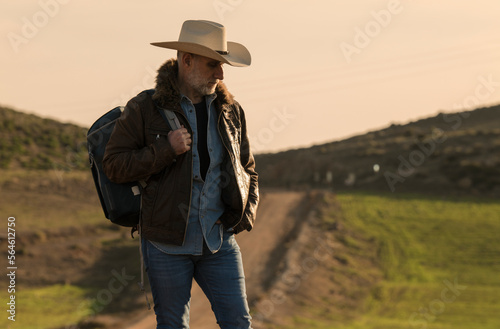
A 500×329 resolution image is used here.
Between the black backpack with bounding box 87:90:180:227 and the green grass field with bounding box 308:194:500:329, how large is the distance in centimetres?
1924

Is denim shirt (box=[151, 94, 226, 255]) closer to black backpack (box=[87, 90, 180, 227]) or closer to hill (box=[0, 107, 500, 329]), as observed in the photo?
black backpack (box=[87, 90, 180, 227])

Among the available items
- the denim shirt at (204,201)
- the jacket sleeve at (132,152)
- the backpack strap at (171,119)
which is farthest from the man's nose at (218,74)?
the jacket sleeve at (132,152)

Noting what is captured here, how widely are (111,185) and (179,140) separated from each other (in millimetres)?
506

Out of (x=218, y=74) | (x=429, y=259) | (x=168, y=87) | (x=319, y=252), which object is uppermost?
(x=218, y=74)

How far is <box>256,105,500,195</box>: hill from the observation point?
157ft

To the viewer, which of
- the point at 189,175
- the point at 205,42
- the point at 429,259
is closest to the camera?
the point at 189,175

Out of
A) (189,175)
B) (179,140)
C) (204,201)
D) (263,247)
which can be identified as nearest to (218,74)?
(179,140)

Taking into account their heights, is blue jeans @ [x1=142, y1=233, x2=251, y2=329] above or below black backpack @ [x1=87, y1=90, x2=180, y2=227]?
below

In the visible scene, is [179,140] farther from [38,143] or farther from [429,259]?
[38,143]

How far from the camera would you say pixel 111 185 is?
14.3 ft

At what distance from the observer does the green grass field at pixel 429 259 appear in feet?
83.5

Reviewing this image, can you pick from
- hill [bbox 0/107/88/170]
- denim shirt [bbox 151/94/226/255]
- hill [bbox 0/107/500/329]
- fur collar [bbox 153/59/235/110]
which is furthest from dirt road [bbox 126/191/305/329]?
hill [bbox 0/107/88/170]

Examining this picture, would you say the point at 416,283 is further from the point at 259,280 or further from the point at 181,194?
the point at 181,194

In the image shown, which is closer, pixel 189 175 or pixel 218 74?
pixel 189 175
